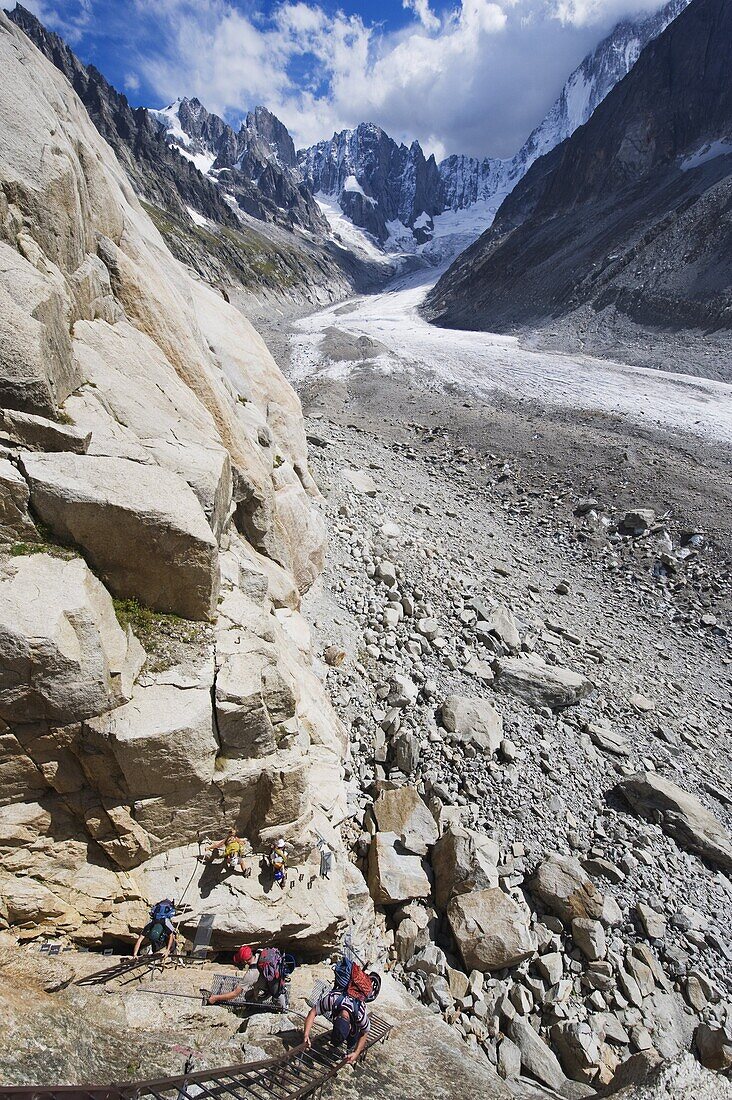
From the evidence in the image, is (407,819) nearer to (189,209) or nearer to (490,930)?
(490,930)

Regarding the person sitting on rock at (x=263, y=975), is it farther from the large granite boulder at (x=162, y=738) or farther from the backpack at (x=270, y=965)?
the large granite boulder at (x=162, y=738)

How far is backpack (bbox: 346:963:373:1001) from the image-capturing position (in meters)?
7.76

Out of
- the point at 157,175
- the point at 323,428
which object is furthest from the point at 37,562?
the point at 157,175

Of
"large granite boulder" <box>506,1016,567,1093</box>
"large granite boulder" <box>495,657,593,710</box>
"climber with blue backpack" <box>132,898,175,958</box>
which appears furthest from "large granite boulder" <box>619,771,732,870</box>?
"climber with blue backpack" <box>132,898,175,958</box>

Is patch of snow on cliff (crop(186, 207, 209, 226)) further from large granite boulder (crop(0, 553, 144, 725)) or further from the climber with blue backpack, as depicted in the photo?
the climber with blue backpack

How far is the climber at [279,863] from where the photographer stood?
27.9 ft

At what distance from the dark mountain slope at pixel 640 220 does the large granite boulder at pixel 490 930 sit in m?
64.4

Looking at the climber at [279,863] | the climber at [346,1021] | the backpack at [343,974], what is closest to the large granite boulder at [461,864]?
the backpack at [343,974]

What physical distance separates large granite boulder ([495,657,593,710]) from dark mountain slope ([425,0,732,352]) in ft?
186

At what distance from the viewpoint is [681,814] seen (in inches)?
499

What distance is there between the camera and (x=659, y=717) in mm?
16281

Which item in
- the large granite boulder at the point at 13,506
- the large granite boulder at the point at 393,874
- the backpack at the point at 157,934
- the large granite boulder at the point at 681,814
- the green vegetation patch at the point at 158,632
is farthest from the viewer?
the large granite boulder at the point at 681,814

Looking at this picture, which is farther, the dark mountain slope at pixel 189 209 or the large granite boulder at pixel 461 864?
the dark mountain slope at pixel 189 209

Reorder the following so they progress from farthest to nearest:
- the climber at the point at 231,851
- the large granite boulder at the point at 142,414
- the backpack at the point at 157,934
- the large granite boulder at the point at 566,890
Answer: the large granite boulder at the point at 566,890 → the large granite boulder at the point at 142,414 → the climber at the point at 231,851 → the backpack at the point at 157,934
